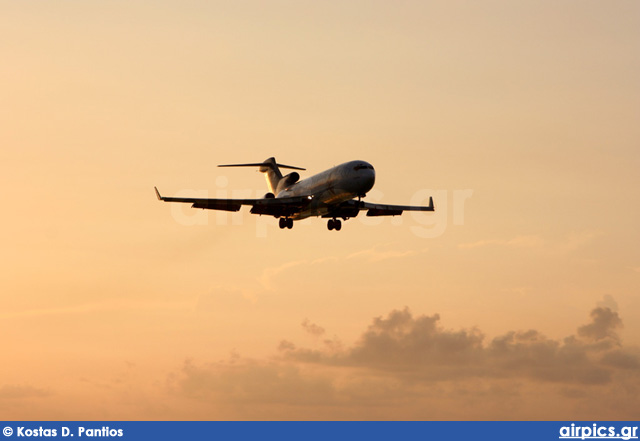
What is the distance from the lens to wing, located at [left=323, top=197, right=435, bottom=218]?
8469cm

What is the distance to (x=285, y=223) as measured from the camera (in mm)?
87250

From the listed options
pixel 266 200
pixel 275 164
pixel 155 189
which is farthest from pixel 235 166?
pixel 155 189

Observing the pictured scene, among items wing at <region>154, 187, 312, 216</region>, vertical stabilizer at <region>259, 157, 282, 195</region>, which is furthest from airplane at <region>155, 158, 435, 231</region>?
vertical stabilizer at <region>259, 157, 282, 195</region>

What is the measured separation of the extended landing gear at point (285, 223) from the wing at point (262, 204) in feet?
2.74

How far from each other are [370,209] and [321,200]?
24.7 ft

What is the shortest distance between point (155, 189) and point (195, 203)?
5.87 metres

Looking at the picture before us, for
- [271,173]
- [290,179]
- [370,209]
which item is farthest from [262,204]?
[271,173]

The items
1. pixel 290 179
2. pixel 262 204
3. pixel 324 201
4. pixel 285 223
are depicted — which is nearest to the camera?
pixel 324 201

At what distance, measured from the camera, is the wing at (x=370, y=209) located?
84.7m

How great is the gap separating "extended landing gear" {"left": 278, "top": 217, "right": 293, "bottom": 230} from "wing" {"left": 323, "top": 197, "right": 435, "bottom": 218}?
3713 mm

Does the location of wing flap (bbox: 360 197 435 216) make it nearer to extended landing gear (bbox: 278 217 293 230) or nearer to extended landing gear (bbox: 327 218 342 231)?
extended landing gear (bbox: 327 218 342 231)

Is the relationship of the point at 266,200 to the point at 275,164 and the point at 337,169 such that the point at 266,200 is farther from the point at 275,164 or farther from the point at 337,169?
the point at 275,164

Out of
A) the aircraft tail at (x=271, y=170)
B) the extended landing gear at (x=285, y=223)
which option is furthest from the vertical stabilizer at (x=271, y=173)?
the extended landing gear at (x=285, y=223)

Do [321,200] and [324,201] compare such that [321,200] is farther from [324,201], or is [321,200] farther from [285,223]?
[285,223]
